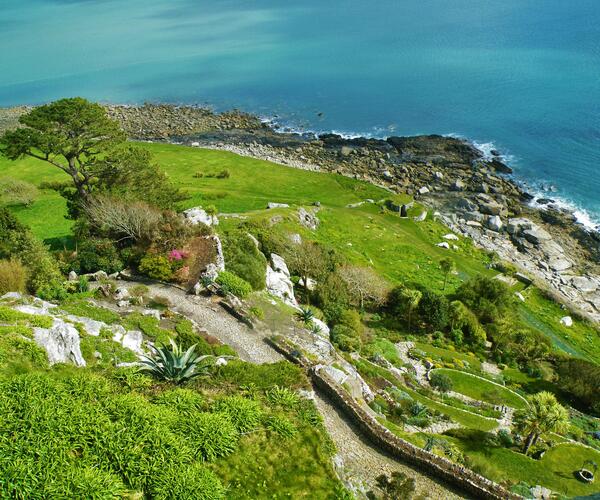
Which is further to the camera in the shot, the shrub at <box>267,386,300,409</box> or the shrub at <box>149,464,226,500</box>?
the shrub at <box>267,386,300,409</box>

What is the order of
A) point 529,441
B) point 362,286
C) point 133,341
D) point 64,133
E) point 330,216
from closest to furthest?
point 133,341
point 529,441
point 64,133
point 362,286
point 330,216

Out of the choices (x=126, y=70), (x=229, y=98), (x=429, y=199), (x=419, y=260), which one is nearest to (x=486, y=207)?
(x=429, y=199)

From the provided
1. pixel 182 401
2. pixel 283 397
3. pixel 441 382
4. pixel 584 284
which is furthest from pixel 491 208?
pixel 182 401

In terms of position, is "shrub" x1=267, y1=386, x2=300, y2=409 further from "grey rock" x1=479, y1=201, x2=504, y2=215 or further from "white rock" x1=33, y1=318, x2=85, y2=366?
"grey rock" x1=479, y1=201, x2=504, y2=215

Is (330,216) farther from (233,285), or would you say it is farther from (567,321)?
(233,285)

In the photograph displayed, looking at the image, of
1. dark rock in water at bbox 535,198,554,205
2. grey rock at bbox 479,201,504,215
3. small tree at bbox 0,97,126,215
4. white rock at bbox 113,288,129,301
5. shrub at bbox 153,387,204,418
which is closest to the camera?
shrub at bbox 153,387,204,418

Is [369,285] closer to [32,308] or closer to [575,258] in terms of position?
[32,308]

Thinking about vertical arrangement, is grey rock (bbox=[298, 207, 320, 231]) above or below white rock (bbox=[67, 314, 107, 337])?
below

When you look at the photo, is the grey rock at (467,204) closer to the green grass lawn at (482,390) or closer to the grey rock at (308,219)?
the grey rock at (308,219)

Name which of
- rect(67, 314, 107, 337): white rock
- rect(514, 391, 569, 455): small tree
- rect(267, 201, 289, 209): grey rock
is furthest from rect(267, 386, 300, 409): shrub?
rect(267, 201, 289, 209): grey rock
